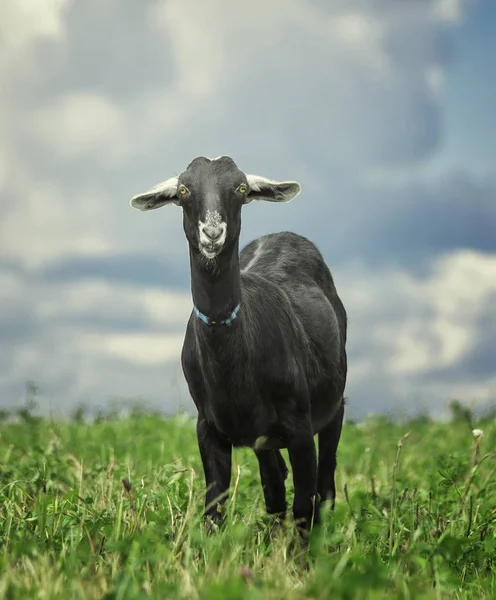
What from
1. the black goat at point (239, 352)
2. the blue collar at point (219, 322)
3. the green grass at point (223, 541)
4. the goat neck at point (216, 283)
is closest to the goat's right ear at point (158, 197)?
the black goat at point (239, 352)

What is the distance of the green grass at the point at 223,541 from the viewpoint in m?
3.93

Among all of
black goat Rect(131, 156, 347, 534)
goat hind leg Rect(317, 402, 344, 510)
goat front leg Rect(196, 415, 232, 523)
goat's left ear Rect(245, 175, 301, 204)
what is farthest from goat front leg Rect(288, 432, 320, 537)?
goat's left ear Rect(245, 175, 301, 204)

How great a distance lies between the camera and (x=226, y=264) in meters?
5.55

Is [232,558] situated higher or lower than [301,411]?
lower

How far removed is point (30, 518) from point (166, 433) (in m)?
6.24

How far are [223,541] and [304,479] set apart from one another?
142 centimetres

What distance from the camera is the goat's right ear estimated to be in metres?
5.88

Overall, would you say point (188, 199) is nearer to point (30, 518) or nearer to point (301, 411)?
point (301, 411)

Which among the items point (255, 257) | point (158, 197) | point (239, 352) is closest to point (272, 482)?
point (239, 352)

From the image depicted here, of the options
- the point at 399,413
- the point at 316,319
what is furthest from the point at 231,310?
the point at 399,413

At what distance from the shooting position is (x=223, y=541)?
4.77 m

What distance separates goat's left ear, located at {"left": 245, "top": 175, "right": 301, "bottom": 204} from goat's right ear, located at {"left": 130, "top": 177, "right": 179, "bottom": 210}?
48 centimetres

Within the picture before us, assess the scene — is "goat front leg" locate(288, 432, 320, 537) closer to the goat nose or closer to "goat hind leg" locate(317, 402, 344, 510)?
"goat hind leg" locate(317, 402, 344, 510)

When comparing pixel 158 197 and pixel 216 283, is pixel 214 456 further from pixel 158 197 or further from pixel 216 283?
pixel 158 197
